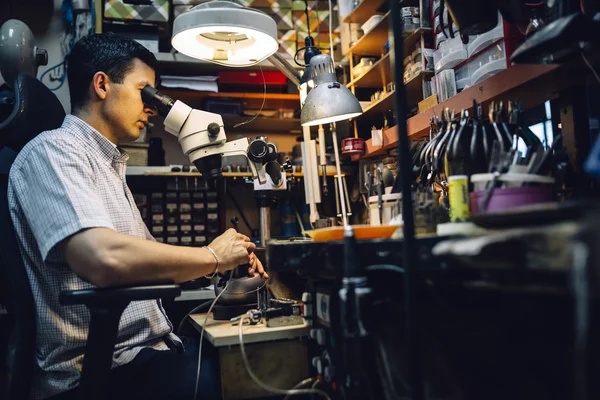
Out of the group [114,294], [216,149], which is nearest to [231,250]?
[216,149]

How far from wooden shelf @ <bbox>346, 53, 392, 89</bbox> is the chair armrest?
6.06 ft

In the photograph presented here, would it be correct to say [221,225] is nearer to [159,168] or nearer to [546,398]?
[159,168]

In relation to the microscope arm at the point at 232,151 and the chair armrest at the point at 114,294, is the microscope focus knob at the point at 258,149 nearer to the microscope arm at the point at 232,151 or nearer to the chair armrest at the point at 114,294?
the microscope arm at the point at 232,151

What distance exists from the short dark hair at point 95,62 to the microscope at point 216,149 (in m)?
0.11

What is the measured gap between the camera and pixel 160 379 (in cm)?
117

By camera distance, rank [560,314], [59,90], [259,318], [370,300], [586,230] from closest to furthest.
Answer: [586,230]
[560,314]
[370,300]
[259,318]
[59,90]

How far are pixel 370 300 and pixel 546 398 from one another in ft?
1.04

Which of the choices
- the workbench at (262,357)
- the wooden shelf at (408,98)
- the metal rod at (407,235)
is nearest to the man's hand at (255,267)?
the workbench at (262,357)

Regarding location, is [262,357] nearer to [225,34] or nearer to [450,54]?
[225,34]

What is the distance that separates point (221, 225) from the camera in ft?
9.46

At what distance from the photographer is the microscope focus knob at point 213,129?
4.89ft

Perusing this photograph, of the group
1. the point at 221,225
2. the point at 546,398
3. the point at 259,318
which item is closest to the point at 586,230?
the point at 546,398

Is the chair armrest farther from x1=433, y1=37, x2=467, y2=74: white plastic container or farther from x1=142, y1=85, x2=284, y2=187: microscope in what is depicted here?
x1=433, y1=37, x2=467, y2=74: white plastic container

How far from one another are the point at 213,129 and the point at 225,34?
1.28ft
